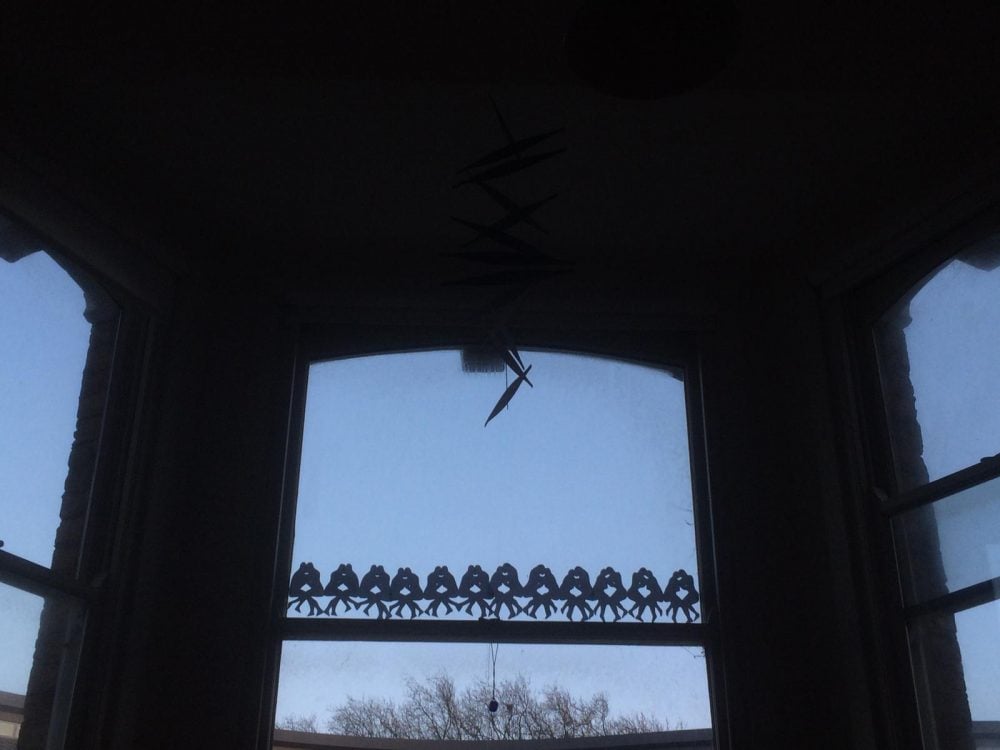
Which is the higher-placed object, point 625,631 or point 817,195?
point 817,195

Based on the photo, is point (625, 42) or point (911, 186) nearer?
point (625, 42)

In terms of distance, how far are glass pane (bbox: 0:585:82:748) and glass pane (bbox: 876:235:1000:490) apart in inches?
76.9

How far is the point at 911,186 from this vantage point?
2.48m

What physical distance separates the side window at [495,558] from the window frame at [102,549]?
0.40m

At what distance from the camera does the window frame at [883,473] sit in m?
2.21

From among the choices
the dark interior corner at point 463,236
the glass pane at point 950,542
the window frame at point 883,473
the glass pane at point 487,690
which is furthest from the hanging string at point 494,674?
the glass pane at point 950,542

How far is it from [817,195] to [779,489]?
2.55ft

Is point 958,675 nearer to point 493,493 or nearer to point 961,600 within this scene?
point 961,600

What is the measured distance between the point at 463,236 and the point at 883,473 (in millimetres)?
1267

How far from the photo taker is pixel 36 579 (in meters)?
2.14

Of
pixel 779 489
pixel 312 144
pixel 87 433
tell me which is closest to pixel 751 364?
pixel 779 489

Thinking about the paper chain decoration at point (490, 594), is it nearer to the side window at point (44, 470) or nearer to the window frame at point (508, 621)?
the window frame at point (508, 621)

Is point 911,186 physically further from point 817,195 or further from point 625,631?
point 625,631

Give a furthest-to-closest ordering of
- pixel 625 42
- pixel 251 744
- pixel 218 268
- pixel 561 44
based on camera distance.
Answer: pixel 218 268 < pixel 251 744 < pixel 561 44 < pixel 625 42
